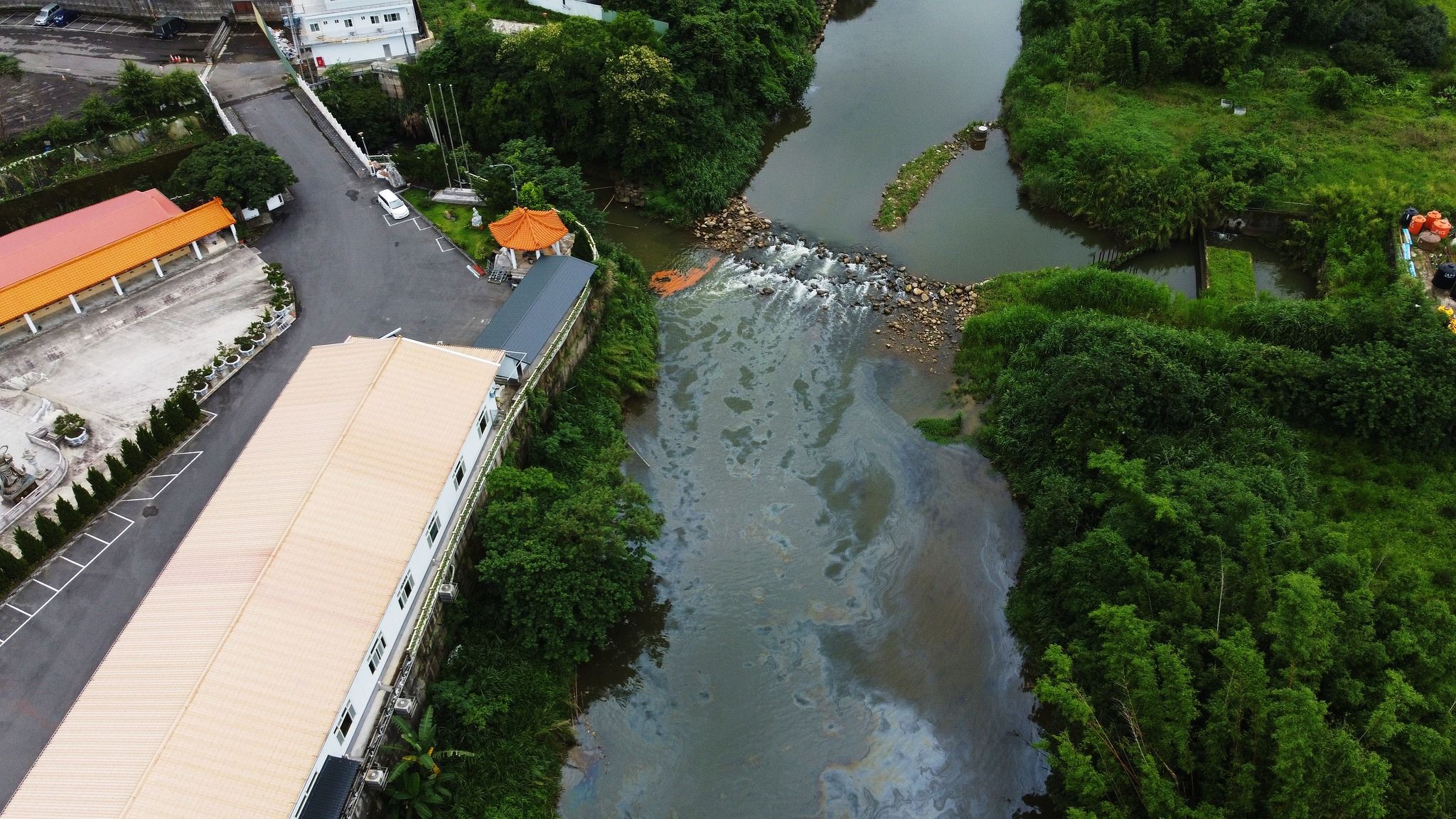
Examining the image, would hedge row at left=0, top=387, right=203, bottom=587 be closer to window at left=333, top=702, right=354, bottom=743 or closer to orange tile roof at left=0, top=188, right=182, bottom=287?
orange tile roof at left=0, top=188, right=182, bottom=287

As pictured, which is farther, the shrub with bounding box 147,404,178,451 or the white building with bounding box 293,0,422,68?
the white building with bounding box 293,0,422,68

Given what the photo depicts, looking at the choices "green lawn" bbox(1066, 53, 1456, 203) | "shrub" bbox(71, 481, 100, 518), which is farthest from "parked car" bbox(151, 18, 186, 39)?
"green lawn" bbox(1066, 53, 1456, 203)

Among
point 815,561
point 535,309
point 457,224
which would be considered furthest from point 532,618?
point 457,224

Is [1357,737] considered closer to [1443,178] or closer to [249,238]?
[1443,178]

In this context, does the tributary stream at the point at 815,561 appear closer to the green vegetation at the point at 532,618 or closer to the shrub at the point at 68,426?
the green vegetation at the point at 532,618

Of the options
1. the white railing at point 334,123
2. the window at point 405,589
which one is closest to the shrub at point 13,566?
the window at point 405,589

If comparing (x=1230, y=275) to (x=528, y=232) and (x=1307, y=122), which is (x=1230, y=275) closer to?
(x=1307, y=122)
